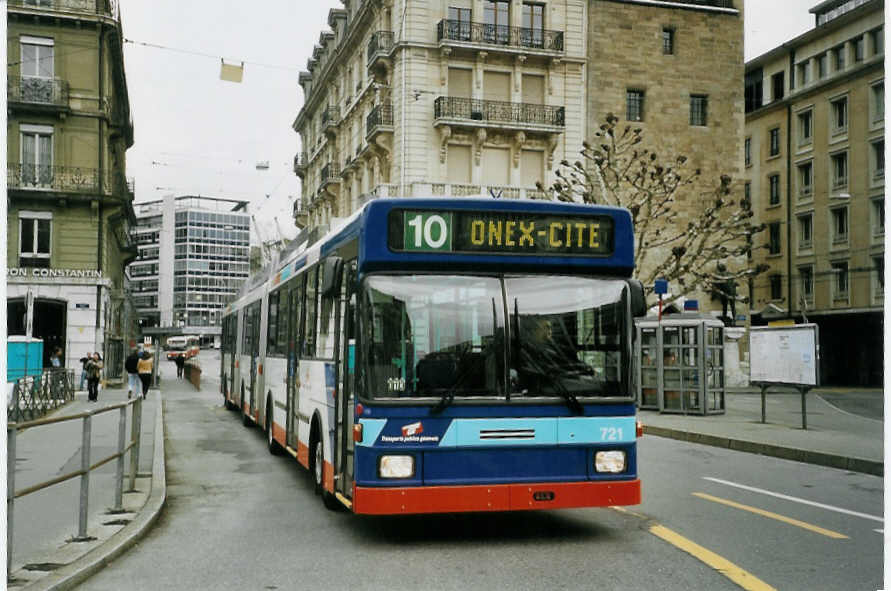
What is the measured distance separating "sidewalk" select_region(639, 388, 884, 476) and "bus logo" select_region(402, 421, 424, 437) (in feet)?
26.1

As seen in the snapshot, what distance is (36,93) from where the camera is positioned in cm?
3653

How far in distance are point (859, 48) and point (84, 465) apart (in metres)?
47.2

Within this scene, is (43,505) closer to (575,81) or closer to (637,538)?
(637,538)

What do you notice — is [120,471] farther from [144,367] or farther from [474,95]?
[474,95]

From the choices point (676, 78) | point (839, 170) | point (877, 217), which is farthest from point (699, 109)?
point (877, 217)

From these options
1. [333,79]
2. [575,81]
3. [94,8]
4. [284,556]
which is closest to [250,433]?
[284,556]

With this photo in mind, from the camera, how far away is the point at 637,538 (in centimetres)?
814

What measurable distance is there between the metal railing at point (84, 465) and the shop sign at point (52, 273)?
90.2ft

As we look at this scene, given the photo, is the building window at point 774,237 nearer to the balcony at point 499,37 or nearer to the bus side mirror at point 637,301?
the balcony at point 499,37

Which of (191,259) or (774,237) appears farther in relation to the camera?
(191,259)

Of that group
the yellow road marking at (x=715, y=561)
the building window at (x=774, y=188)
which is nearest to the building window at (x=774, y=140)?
the building window at (x=774, y=188)

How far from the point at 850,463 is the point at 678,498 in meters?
4.66

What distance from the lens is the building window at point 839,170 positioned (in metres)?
50.5

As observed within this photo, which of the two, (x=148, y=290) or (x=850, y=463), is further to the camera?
(x=148, y=290)
